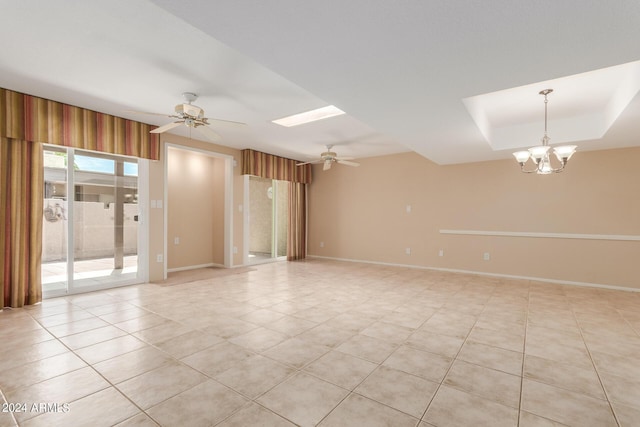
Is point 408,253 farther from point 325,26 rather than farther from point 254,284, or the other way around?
point 325,26

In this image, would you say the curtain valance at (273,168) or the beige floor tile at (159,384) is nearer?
→ the beige floor tile at (159,384)

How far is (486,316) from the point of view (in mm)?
3230

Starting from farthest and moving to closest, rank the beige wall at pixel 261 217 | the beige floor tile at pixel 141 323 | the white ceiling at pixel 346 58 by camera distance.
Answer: the beige wall at pixel 261 217 → the beige floor tile at pixel 141 323 → the white ceiling at pixel 346 58

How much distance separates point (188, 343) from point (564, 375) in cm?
286

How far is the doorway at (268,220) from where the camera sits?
7094mm

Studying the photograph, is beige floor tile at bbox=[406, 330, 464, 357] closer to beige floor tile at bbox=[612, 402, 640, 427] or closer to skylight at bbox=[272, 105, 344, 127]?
beige floor tile at bbox=[612, 402, 640, 427]

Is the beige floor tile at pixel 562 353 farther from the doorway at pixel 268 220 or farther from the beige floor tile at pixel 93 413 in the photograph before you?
the doorway at pixel 268 220

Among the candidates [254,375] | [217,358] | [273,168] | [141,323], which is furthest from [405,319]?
[273,168]

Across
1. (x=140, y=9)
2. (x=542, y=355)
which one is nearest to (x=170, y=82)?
(x=140, y=9)

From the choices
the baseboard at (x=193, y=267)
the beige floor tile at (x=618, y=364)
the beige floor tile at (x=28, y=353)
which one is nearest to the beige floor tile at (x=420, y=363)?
the beige floor tile at (x=618, y=364)

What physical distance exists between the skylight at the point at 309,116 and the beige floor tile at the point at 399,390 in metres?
3.09

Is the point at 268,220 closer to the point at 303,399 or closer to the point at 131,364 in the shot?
the point at 131,364

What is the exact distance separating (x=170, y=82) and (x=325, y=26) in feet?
6.74

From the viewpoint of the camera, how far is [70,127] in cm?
374
